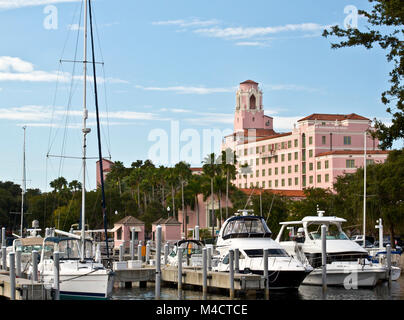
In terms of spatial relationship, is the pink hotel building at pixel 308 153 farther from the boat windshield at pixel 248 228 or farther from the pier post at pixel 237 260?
the pier post at pixel 237 260

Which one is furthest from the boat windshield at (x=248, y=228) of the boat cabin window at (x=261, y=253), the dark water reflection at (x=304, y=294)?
the dark water reflection at (x=304, y=294)

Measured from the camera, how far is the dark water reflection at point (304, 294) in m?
32.5

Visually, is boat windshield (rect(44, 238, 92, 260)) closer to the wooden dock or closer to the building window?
the wooden dock

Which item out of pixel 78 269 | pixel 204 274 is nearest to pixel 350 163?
pixel 204 274

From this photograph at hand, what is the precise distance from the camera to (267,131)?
17825 centimetres

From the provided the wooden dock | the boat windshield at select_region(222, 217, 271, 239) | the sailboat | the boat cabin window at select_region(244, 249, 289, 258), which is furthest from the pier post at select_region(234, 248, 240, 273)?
the wooden dock

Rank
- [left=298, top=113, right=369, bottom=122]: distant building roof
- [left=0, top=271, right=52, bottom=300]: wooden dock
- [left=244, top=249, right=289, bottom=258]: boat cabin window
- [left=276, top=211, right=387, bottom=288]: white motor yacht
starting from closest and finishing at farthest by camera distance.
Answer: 1. [left=0, top=271, right=52, bottom=300]: wooden dock
2. [left=244, top=249, right=289, bottom=258]: boat cabin window
3. [left=276, top=211, right=387, bottom=288]: white motor yacht
4. [left=298, top=113, right=369, bottom=122]: distant building roof

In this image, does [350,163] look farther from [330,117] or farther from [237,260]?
[237,260]

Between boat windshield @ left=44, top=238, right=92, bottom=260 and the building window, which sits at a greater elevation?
the building window

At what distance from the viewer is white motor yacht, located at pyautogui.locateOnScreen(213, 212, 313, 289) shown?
107 feet

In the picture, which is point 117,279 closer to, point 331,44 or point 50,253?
point 50,253

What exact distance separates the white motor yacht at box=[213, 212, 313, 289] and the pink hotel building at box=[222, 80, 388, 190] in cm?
9350

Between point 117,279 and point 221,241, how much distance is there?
5.97 meters

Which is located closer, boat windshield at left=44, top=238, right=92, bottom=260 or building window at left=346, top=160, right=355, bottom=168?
boat windshield at left=44, top=238, right=92, bottom=260
